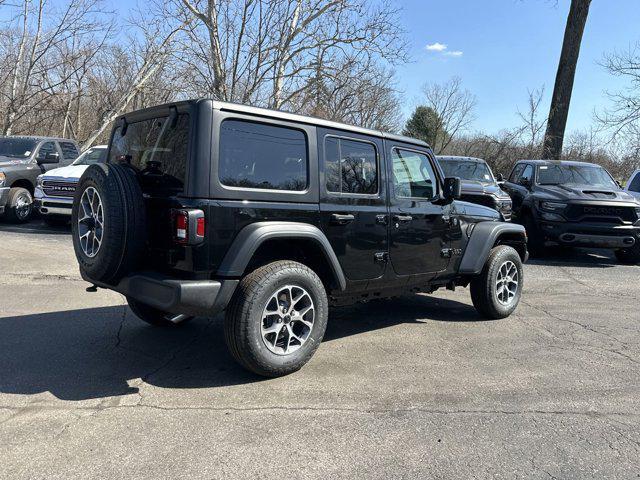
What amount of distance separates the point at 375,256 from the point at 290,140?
1260mm

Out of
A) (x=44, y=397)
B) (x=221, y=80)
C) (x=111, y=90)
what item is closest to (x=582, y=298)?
(x=44, y=397)

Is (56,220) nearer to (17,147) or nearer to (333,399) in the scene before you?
(17,147)

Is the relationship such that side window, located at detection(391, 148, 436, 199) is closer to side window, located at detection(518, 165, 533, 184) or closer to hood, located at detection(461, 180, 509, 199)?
hood, located at detection(461, 180, 509, 199)

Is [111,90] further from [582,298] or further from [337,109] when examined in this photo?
[582,298]

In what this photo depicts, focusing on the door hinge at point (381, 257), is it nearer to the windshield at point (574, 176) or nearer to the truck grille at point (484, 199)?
the truck grille at point (484, 199)

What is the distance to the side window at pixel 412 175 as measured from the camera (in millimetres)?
4816

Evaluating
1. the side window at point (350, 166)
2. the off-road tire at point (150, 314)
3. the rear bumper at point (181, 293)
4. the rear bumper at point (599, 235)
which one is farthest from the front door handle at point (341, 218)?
the rear bumper at point (599, 235)

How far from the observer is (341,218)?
413 cm

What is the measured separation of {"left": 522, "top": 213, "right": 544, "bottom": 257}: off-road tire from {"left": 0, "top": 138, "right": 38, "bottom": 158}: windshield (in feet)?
36.8

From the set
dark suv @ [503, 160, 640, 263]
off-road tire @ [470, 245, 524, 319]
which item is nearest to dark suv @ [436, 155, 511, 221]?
dark suv @ [503, 160, 640, 263]

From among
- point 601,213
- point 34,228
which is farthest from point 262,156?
point 34,228

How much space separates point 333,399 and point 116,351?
2.02 metres

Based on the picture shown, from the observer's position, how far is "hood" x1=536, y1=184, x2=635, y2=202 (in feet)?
31.7

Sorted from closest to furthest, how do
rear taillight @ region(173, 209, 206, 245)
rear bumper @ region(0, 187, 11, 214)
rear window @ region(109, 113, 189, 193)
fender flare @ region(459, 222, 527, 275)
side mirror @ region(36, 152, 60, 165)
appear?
rear taillight @ region(173, 209, 206, 245)
rear window @ region(109, 113, 189, 193)
fender flare @ region(459, 222, 527, 275)
rear bumper @ region(0, 187, 11, 214)
side mirror @ region(36, 152, 60, 165)
